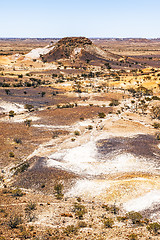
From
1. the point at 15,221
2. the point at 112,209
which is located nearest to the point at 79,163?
the point at 112,209

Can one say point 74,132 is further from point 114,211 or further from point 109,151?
point 114,211

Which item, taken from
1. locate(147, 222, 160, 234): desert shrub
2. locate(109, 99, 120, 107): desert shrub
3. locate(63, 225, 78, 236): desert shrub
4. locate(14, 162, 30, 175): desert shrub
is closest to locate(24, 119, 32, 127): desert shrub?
locate(14, 162, 30, 175): desert shrub

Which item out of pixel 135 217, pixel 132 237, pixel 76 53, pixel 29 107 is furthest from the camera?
pixel 76 53

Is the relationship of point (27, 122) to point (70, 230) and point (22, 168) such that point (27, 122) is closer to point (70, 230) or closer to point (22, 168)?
point (22, 168)

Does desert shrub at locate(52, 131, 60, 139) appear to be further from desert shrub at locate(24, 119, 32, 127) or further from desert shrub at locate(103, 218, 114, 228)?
desert shrub at locate(103, 218, 114, 228)

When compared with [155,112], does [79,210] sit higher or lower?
lower

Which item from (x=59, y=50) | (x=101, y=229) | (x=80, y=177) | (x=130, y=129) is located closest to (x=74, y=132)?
(x=130, y=129)
